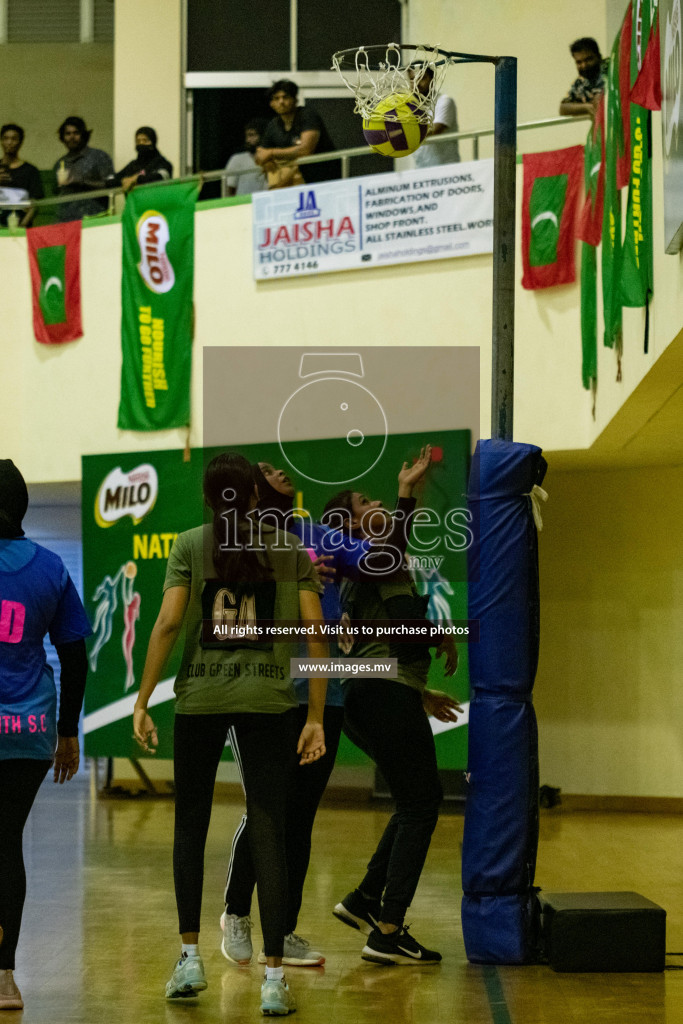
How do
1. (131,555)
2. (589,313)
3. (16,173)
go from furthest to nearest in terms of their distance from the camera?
(16,173) < (131,555) < (589,313)

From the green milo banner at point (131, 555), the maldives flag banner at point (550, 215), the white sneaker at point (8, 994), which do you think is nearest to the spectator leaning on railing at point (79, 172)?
the green milo banner at point (131, 555)

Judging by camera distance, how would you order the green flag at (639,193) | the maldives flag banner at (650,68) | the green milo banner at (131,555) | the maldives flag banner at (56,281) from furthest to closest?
the maldives flag banner at (56,281) → the green milo banner at (131,555) → the green flag at (639,193) → the maldives flag banner at (650,68)

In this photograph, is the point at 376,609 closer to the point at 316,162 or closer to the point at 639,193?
the point at 639,193

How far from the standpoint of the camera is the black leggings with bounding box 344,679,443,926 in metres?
4.46

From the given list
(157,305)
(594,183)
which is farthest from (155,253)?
(594,183)

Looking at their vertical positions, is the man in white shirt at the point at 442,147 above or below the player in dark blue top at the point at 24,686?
above

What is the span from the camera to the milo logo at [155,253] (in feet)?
34.6

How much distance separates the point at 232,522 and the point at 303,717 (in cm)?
91

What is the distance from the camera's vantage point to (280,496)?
4496 mm

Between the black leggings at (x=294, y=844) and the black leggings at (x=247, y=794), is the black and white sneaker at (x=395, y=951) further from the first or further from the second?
the black leggings at (x=247, y=794)

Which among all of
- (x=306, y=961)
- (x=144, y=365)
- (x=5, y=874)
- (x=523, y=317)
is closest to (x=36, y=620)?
(x=5, y=874)

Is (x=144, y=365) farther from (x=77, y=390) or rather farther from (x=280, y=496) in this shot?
(x=280, y=496)

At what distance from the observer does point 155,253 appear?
10.6 meters

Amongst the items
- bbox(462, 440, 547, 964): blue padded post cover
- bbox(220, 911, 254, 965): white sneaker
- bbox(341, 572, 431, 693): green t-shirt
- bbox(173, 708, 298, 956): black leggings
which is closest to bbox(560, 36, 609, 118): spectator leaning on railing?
bbox(462, 440, 547, 964): blue padded post cover
